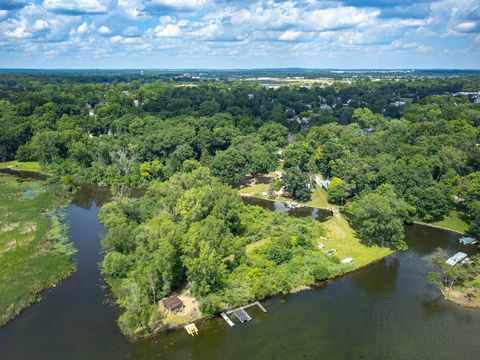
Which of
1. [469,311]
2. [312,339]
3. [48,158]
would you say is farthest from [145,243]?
[48,158]

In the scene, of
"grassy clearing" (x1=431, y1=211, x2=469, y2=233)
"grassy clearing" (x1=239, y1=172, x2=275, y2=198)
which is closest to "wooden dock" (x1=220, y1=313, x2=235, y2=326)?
"grassy clearing" (x1=239, y1=172, x2=275, y2=198)

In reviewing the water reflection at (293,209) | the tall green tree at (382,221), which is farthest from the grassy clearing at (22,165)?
the tall green tree at (382,221)

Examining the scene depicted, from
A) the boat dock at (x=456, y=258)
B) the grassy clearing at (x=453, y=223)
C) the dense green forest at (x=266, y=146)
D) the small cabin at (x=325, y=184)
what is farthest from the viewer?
the small cabin at (x=325, y=184)

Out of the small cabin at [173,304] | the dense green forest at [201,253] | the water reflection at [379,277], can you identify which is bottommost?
the water reflection at [379,277]

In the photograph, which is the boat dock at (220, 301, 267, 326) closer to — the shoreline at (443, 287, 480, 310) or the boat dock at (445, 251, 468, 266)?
the shoreline at (443, 287, 480, 310)

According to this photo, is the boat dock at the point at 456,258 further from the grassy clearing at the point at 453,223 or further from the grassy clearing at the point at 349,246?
the grassy clearing at the point at 453,223
